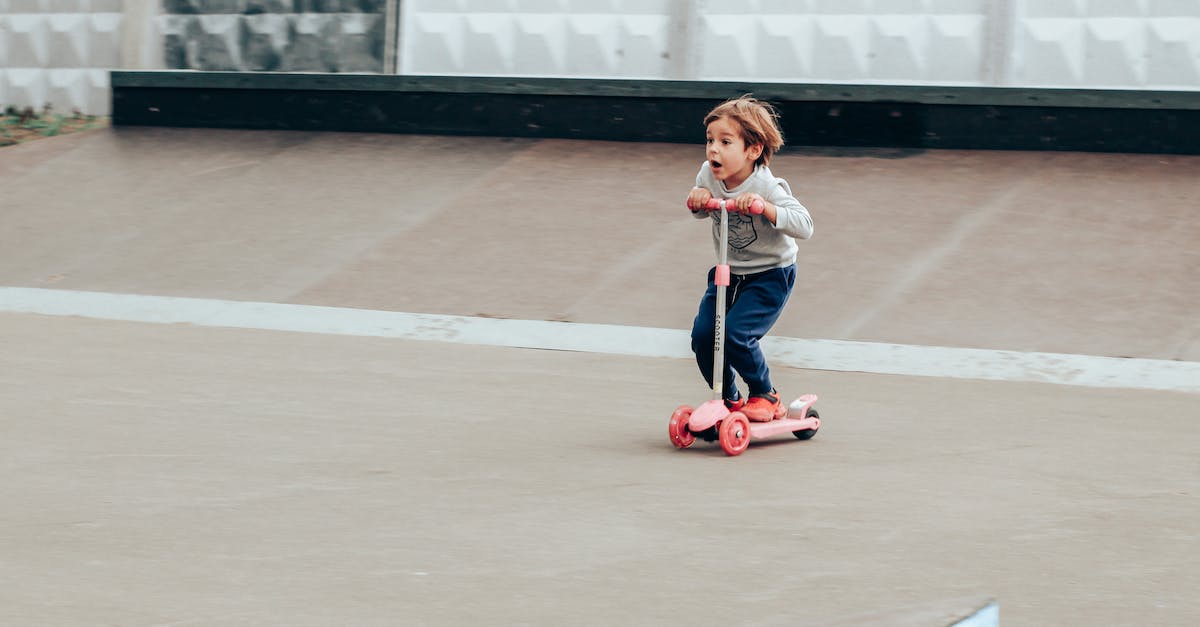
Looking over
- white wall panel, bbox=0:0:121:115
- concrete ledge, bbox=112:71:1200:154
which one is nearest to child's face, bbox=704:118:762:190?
concrete ledge, bbox=112:71:1200:154

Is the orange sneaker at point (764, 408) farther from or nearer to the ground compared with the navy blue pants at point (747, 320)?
nearer to the ground

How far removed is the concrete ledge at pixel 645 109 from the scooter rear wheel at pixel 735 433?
7489 millimetres

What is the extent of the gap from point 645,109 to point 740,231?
7738mm

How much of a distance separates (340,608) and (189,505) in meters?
1.20

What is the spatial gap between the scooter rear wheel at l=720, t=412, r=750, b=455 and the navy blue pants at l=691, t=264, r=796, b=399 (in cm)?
27

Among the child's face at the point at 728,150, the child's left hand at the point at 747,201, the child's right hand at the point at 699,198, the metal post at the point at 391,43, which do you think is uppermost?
the child's face at the point at 728,150

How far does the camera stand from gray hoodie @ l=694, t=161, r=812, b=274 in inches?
216

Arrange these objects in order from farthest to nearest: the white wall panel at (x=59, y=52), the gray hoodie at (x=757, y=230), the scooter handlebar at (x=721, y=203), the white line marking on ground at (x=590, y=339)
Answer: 1. the white wall panel at (x=59, y=52)
2. the white line marking on ground at (x=590, y=339)
3. the gray hoodie at (x=757, y=230)
4. the scooter handlebar at (x=721, y=203)

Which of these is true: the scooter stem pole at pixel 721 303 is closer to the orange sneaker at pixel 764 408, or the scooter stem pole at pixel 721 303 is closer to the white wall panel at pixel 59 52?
the orange sneaker at pixel 764 408

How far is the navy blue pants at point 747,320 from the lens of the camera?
5574 millimetres

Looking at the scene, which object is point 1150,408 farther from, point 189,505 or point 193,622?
point 193,622

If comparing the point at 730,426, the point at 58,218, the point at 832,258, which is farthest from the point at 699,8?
the point at 730,426

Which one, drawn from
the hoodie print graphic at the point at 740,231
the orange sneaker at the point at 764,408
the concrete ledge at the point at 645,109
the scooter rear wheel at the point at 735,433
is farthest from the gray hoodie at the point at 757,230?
the concrete ledge at the point at 645,109

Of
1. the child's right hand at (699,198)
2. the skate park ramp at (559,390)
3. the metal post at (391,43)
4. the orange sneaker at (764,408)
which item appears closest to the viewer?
the skate park ramp at (559,390)
